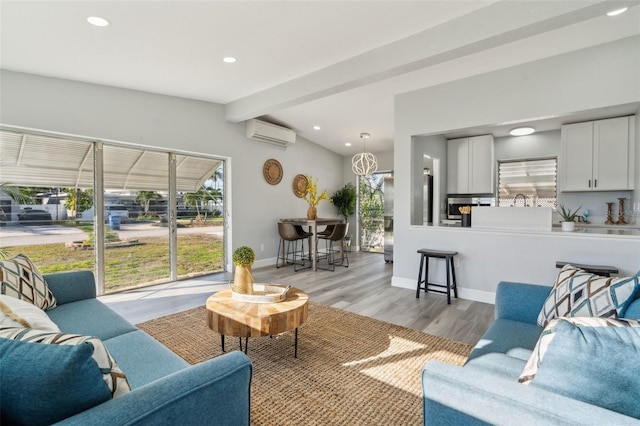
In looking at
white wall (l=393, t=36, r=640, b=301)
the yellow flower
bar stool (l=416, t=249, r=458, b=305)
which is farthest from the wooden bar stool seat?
the yellow flower

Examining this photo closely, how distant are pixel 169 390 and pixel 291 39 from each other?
9.87ft

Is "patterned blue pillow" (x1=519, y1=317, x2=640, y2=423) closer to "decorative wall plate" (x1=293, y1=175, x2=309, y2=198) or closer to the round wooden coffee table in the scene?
the round wooden coffee table

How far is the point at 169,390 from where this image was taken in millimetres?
929

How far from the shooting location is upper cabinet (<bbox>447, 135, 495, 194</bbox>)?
17.6ft

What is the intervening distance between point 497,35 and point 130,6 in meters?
2.89

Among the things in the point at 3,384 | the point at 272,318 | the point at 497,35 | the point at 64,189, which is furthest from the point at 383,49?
the point at 64,189

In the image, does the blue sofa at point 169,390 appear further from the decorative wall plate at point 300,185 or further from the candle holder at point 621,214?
the candle holder at point 621,214

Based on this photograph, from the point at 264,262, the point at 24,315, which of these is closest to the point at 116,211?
the point at 264,262

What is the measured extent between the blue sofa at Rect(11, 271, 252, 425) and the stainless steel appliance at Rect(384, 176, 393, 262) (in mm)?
5314

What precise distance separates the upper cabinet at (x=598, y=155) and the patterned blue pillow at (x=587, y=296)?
11.4 feet

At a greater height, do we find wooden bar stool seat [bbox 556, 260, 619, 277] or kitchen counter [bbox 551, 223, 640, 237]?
kitchen counter [bbox 551, 223, 640, 237]

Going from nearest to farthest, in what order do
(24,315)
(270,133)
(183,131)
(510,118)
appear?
(24,315) → (510,118) → (183,131) → (270,133)

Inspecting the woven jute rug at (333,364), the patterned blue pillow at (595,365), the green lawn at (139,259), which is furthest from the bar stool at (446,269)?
the green lawn at (139,259)

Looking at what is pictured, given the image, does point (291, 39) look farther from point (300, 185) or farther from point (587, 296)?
point (300, 185)
